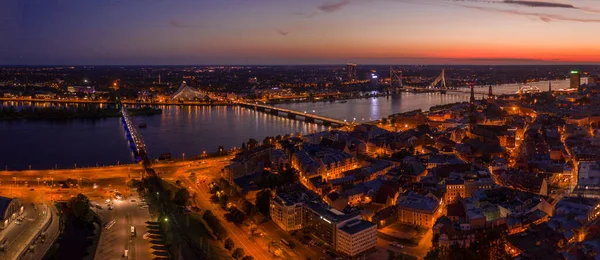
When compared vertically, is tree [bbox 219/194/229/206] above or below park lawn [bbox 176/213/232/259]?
above

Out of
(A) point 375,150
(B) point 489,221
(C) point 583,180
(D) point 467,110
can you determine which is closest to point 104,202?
(B) point 489,221

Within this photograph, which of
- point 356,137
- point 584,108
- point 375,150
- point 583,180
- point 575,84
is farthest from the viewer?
point 575,84

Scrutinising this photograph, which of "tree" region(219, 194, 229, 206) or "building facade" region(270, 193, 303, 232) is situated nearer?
"building facade" region(270, 193, 303, 232)

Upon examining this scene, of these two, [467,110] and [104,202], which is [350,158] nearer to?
[104,202]

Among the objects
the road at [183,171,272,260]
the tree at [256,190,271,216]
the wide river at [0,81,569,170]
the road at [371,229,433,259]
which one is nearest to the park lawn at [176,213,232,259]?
the road at [183,171,272,260]

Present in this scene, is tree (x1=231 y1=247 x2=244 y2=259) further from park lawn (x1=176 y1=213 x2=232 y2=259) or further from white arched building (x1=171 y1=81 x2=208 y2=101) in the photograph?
white arched building (x1=171 y1=81 x2=208 y2=101)

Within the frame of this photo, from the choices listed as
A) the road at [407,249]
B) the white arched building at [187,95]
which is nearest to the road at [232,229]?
the road at [407,249]

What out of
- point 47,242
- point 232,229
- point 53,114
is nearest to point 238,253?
point 232,229
